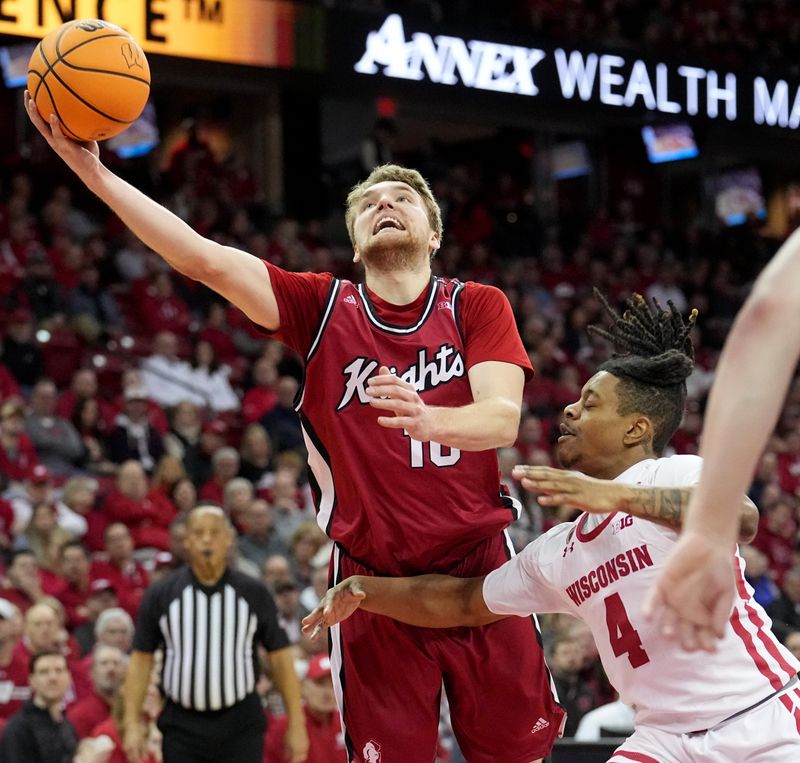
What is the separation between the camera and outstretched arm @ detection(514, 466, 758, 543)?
282cm

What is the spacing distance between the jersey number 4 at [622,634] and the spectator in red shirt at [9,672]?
4665 mm

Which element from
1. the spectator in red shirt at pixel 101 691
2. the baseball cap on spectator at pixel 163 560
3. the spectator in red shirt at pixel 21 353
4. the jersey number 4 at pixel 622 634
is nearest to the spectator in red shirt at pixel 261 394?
the spectator in red shirt at pixel 21 353

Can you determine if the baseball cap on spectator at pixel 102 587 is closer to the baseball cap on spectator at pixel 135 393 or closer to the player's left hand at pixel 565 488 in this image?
the baseball cap on spectator at pixel 135 393

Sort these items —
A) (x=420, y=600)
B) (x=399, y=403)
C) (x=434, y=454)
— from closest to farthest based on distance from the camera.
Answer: (x=399, y=403) < (x=420, y=600) < (x=434, y=454)

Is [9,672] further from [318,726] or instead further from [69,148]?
[69,148]

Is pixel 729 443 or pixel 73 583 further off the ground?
pixel 729 443

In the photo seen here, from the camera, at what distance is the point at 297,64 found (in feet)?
46.1

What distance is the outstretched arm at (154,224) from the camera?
12.3ft

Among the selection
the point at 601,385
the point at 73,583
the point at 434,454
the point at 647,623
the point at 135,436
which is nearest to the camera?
the point at 647,623

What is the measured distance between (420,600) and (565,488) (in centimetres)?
140

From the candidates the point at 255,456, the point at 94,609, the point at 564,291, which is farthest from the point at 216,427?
the point at 564,291

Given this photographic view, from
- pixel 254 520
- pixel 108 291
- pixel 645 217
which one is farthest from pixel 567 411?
pixel 645 217

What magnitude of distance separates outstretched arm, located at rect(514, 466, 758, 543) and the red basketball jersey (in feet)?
3.52

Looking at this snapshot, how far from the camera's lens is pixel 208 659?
276 inches
